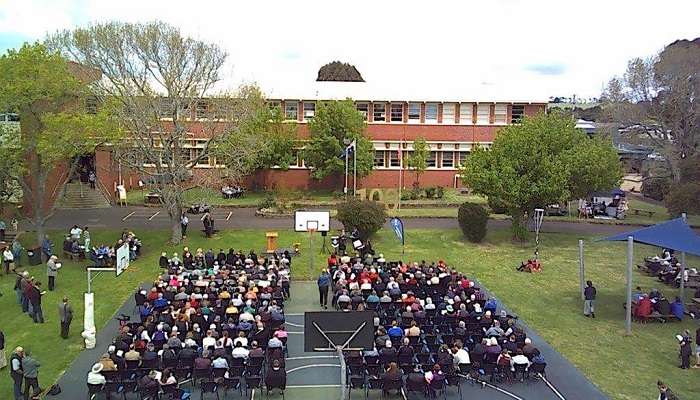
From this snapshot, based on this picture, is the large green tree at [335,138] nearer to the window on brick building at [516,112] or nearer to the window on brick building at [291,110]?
the window on brick building at [291,110]

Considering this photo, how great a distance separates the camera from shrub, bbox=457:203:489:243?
117 feet

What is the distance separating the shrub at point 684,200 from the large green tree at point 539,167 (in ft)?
21.6

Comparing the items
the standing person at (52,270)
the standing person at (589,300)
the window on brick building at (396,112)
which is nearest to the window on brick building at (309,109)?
the window on brick building at (396,112)

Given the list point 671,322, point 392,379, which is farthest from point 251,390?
point 671,322

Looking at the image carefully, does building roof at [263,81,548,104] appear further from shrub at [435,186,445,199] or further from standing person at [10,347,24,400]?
standing person at [10,347,24,400]

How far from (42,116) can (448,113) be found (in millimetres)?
33259

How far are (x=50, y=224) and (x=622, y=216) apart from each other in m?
37.4

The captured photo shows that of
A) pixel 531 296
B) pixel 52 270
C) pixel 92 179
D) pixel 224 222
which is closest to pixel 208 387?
pixel 52 270

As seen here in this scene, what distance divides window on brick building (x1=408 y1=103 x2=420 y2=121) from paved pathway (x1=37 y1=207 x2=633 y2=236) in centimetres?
1447

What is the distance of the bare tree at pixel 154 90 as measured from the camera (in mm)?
31547

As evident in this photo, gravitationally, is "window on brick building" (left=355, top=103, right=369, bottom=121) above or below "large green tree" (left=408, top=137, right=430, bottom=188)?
above

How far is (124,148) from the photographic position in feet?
114

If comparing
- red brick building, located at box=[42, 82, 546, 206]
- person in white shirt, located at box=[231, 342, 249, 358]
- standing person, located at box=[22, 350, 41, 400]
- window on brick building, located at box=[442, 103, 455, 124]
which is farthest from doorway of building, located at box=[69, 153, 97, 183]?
person in white shirt, located at box=[231, 342, 249, 358]

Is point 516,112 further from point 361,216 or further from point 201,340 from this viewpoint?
point 201,340
